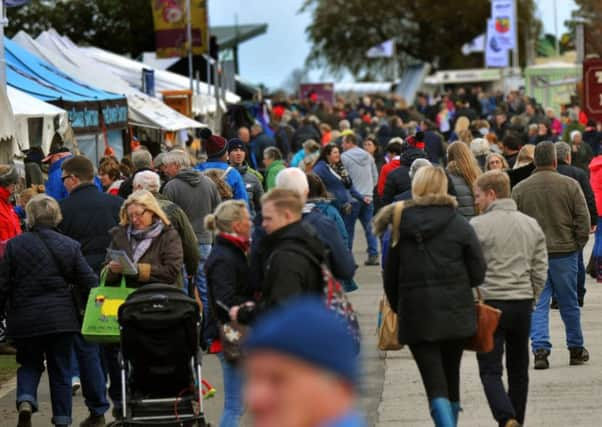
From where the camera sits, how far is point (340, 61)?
113 meters

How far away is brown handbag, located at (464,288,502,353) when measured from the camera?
27.4 feet

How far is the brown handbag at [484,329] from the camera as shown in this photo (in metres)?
8.34

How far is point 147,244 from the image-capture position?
31.8ft

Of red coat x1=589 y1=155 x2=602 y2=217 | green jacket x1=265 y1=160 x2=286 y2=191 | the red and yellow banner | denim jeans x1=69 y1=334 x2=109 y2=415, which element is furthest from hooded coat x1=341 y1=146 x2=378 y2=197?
the red and yellow banner

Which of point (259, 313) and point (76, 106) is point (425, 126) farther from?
point (259, 313)

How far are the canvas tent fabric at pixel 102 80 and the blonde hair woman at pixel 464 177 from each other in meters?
10.1

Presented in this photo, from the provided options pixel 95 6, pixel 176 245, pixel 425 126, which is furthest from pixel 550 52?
pixel 176 245

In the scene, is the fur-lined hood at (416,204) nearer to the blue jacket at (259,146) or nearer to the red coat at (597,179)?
the red coat at (597,179)

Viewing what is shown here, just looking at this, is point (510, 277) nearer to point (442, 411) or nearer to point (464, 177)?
point (442, 411)

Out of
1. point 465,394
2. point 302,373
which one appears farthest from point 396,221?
point 302,373

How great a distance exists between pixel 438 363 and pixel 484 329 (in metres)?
0.37

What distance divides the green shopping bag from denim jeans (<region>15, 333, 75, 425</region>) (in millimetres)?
256

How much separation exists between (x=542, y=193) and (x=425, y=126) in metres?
20.5

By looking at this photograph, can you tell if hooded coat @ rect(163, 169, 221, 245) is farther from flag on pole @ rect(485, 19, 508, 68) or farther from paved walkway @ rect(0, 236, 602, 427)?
flag on pole @ rect(485, 19, 508, 68)
